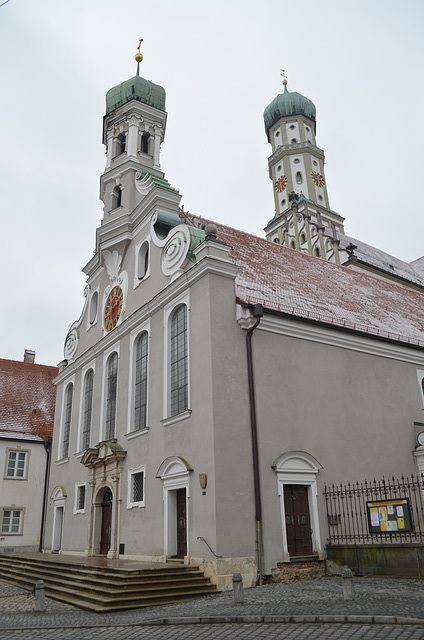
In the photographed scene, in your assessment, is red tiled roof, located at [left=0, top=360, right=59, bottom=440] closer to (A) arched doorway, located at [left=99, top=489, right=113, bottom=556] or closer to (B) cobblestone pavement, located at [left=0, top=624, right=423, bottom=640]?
(A) arched doorway, located at [left=99, top=489, right=113, bottom=556]

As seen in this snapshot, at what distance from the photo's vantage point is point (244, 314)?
14930mm

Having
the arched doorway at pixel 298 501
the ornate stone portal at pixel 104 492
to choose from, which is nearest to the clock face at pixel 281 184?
the ornate stone portal at pixel 104 492

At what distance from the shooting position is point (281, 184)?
164ft

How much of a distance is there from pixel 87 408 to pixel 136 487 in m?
6.43

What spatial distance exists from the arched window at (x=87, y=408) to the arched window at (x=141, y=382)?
440cm

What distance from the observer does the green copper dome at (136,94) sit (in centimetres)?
2545

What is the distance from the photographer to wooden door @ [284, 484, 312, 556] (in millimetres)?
14062

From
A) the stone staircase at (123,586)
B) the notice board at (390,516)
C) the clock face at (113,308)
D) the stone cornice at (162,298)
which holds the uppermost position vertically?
the clock face at (113,308)

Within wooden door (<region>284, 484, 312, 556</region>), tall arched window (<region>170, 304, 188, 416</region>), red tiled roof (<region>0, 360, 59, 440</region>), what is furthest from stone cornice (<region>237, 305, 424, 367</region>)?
red tiled roof (<region>0, 360, 59, 440</region>)

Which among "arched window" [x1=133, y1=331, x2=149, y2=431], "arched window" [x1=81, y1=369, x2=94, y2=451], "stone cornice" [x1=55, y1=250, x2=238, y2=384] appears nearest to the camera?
"stone cornice" [x1=55, y1=250, x2=238, y2=384]

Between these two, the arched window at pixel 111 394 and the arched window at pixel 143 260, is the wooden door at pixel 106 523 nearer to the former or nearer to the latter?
the arched window at pixel 111 394

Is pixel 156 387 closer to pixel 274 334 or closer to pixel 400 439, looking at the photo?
pixel 274 334

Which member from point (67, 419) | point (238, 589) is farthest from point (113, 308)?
point (238, 589)

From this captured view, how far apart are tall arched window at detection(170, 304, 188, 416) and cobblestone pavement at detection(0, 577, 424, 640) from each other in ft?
17.8
